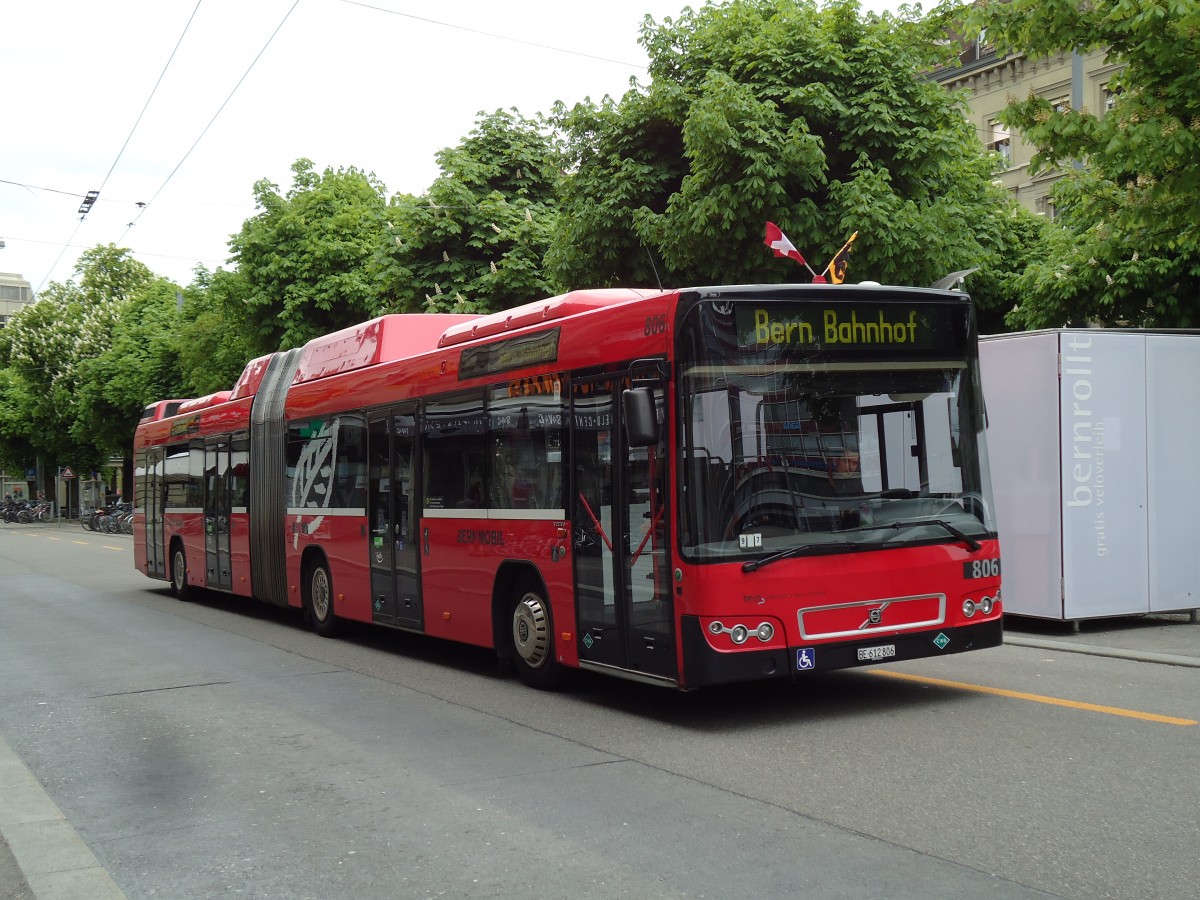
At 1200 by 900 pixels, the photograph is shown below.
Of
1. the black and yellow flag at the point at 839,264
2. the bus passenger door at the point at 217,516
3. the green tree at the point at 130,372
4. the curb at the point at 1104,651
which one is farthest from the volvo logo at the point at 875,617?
the green tree at the point at 130,372

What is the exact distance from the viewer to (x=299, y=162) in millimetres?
38438

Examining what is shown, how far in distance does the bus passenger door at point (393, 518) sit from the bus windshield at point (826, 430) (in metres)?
4.63

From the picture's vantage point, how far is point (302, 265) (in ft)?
112

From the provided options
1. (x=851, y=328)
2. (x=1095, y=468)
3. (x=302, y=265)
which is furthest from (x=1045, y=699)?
(x=302, y=265)

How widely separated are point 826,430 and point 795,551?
77 cm

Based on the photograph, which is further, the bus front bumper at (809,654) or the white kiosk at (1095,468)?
the white kiosk at (1095,468)

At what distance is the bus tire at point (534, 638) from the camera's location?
31.3 feet

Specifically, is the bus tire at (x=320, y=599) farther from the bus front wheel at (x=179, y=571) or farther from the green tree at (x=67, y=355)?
the green tree at (x=67, y=355)

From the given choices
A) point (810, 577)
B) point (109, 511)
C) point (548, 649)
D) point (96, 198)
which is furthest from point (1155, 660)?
point (109, 511)

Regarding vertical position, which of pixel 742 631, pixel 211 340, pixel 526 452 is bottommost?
pixel 742 631

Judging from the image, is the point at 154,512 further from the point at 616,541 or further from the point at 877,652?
the point at 877,652

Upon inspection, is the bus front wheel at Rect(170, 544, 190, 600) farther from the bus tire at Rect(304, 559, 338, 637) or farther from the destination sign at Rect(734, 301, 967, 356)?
the destination sign at Rect(734, 301, 967, 356)

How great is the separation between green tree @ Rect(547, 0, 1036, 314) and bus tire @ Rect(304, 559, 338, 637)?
625 centimetres

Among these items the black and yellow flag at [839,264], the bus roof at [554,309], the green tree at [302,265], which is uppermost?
the green tree at [302,265]
